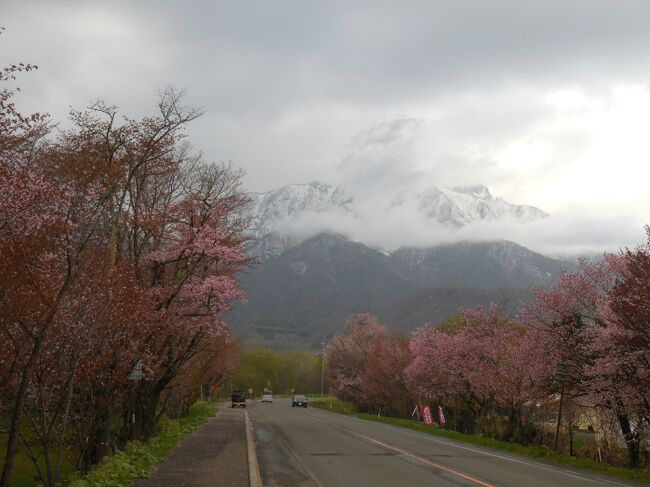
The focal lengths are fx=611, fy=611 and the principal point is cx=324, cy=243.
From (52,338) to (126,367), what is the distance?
4.35 m

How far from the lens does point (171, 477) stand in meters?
13.8

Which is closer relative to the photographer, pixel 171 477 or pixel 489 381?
pixel 171 477

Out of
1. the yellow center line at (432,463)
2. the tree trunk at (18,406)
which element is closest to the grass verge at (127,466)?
Answer: the tree trunk at (18,406)

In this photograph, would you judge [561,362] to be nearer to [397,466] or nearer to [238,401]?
[397,466]

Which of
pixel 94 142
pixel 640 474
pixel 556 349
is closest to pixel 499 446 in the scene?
pixel 556 349

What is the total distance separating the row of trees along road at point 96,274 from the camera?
976 cm

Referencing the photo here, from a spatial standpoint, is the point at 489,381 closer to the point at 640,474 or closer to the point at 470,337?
the point at 470,337

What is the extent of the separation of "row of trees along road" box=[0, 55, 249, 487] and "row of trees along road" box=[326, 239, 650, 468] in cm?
1294

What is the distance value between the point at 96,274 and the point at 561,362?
61.3ft

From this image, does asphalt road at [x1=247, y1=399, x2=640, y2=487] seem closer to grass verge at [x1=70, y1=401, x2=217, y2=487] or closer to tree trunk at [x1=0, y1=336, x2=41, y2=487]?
grass verge at [x1=70, y1=401, x2=217, y2=487]

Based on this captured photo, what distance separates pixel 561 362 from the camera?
2389cm

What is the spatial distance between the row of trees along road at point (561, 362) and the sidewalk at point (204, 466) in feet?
39.8

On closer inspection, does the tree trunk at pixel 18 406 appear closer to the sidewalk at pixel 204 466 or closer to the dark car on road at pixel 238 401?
the sidewalk at pixel 204 466

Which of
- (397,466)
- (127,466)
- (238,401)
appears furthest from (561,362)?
(238,401)
